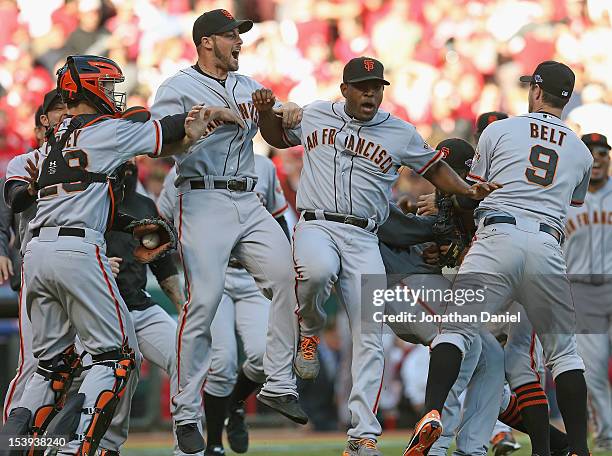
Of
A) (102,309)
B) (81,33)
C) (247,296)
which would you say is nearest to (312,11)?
(81,33)

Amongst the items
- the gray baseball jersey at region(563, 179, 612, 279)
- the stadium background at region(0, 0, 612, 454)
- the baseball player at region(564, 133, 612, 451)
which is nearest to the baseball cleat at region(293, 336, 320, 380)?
the baseball player at region(564, 133, 612, 451)

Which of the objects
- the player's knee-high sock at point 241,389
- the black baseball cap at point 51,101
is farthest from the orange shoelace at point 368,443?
the black baseball cap at point 51,101

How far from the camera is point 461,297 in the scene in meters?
6.54

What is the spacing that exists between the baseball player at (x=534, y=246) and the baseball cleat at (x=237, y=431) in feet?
7.70

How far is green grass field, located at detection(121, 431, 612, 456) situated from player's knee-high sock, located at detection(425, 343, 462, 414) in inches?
93.6

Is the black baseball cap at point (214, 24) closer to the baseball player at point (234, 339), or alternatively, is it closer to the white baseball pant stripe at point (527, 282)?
the baseball player at point (234, 339)

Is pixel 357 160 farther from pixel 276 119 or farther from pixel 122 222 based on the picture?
pixel 122 222

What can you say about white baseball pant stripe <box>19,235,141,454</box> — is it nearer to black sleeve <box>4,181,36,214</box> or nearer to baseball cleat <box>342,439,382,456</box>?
black sleeve <box>4,181,36,214</box>

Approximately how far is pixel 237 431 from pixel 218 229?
227cm

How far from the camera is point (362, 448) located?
6.41 meters

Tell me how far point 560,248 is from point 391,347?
6.20m

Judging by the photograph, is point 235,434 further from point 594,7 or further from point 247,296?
point 594,7

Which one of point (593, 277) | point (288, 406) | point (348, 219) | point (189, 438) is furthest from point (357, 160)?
point (593, 277)

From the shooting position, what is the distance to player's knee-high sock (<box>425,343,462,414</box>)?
6258 millimetres
